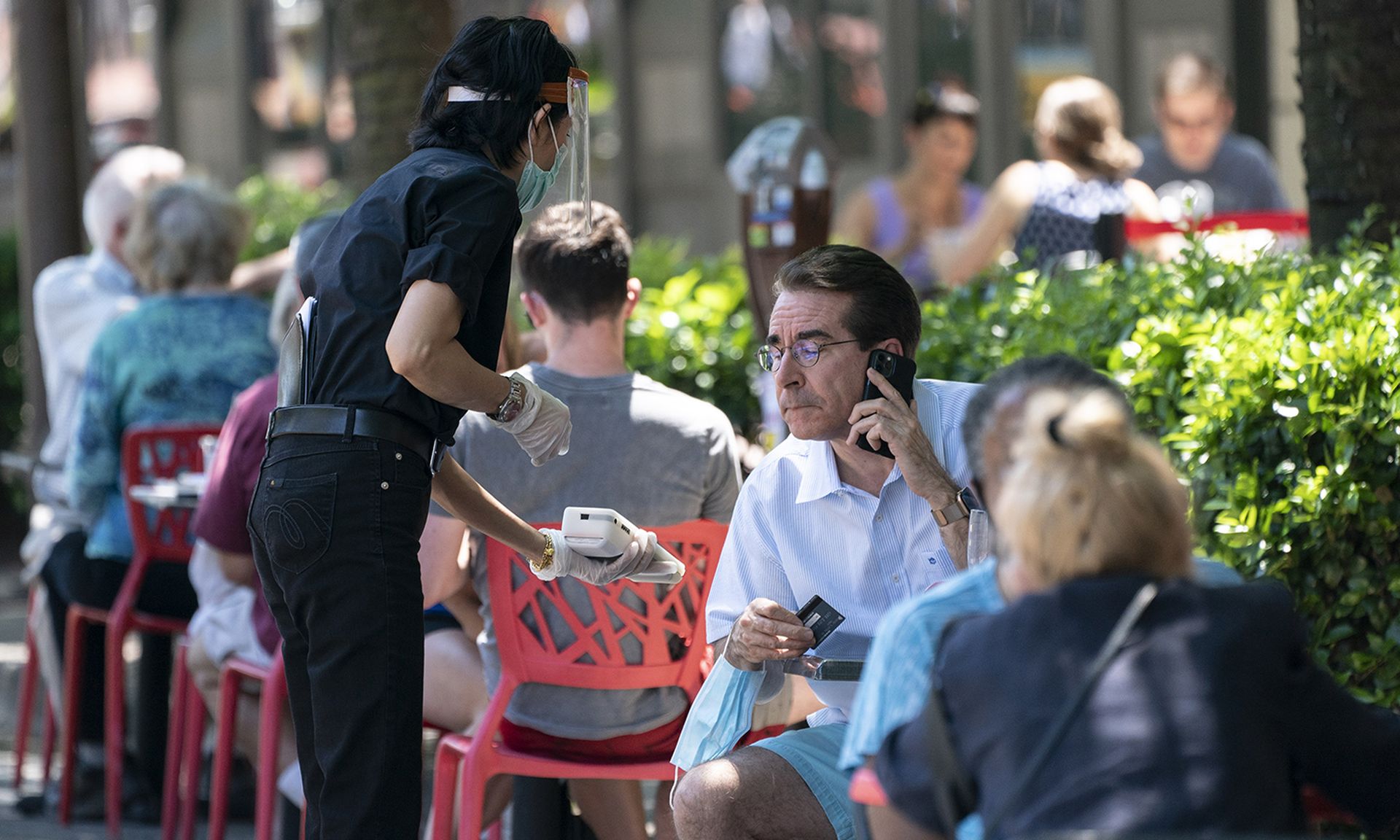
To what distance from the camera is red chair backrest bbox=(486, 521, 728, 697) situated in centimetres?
356

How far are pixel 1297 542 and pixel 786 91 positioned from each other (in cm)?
880

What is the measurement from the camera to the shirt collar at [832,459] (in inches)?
123

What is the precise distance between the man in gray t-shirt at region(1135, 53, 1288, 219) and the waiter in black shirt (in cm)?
470

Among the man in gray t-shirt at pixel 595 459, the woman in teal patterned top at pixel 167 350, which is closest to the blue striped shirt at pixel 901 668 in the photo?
the man in gray t-shirt at pixel 595 459

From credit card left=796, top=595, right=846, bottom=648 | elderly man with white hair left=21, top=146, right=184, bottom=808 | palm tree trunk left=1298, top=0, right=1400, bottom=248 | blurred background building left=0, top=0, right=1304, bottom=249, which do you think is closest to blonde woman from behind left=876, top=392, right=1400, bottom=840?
credit card left=796, top=595, right=846, bottom=648

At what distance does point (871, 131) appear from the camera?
11344 millimetres

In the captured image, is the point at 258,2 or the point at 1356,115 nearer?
the point at 1356,115

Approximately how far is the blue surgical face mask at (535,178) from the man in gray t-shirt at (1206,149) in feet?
14.8

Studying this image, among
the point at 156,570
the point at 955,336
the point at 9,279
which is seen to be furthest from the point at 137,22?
the point at 955,336

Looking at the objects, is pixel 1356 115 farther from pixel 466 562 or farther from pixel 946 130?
pixel 946 130

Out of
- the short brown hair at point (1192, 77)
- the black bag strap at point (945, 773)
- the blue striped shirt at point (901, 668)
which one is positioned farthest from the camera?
the short brown hair at point (1192, 77)

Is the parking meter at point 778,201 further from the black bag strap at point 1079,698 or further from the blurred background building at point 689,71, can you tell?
the black bag strap at point 1079,698

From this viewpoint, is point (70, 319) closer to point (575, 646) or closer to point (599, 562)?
point (575, 646)

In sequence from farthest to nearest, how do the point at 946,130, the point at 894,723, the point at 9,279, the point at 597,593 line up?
the point at 9,279 < the point at 946,130 < the point at 597,593 < the point at 894,723
